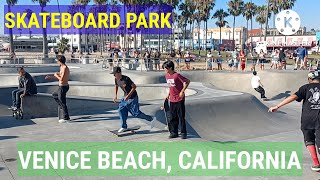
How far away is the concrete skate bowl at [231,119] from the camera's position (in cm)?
1022

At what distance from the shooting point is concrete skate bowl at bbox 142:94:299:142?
1022 centimetres

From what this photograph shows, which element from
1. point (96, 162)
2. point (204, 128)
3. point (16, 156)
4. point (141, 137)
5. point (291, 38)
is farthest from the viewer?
point (291, 38)

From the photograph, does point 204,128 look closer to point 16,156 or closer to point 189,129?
point 189,129

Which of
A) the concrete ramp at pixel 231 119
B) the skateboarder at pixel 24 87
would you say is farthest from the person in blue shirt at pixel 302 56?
the skateboarder at pixel 24 87

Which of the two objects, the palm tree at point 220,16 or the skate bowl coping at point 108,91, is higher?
the palm tree at point 220,16

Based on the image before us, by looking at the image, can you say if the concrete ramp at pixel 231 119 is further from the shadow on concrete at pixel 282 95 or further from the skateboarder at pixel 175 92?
the shadow on concrete at pixel 282 95

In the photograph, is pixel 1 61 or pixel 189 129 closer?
pixel 189 129

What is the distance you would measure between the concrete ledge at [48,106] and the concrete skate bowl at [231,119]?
1.67 metres

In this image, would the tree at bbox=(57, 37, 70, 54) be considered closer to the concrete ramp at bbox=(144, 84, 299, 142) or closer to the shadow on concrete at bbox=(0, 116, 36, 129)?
the concrete ramp at bbox=(144, 84, 299, 142)

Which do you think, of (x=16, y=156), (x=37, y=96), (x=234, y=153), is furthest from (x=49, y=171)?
(x=37, y=96)

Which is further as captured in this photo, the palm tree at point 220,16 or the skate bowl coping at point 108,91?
the palm tree at point 220,16

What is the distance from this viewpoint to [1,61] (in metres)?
33.2

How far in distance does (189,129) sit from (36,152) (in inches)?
182

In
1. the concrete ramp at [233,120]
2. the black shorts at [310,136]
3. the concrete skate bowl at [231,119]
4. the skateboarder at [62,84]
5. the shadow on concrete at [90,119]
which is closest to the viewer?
the black shorts at [310,136]
